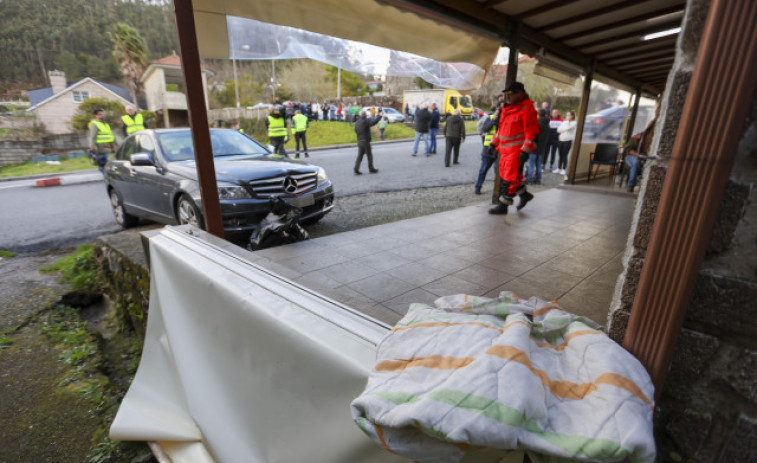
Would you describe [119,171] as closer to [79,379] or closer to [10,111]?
[79,379]

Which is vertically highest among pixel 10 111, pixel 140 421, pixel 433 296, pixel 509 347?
pixel 10 111

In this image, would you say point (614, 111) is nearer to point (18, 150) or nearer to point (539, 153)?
point (539, 153)

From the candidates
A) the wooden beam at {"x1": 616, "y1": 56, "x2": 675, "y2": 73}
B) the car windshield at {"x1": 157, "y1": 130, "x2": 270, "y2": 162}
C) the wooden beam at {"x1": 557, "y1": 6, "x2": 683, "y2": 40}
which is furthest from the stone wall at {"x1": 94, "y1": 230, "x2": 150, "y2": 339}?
the wooden beam at {"x1": 616, "y1": 56, "x2": 675, "y2": 73}

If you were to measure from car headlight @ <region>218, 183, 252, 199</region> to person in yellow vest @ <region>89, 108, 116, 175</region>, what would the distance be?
669cm

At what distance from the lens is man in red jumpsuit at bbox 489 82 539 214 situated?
15.9ft

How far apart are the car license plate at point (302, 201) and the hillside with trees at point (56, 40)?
10.4 meters

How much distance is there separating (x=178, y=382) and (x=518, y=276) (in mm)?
2837

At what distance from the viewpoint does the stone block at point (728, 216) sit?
88 centimetres

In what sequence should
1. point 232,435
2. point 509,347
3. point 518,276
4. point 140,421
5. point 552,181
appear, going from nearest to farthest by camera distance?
point 509,347 → point 232,435 → point 140,421 → point 518,276 → point 552,181

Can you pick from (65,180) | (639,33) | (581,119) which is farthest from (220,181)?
Answer: (65,180)

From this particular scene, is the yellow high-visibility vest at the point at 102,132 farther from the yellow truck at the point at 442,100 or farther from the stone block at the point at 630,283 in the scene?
Result: the yellow truck at the point at 442,100

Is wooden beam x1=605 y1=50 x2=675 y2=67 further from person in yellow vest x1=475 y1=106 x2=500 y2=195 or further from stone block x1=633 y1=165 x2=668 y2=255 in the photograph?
stone block x1=633 y1=165 x2=668 y2=255

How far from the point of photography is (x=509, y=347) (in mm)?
1059

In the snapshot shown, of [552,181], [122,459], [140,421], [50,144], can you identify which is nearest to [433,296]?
[140,421]
